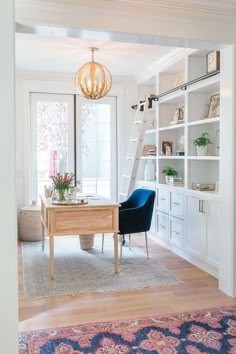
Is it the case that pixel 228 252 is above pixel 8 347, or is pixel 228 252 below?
below

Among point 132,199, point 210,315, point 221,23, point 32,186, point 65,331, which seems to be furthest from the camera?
point 32,186

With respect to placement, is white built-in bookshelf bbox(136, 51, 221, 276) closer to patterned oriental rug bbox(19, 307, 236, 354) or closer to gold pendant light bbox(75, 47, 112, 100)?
gold pendant light bbox(75, 47, 112, 100)

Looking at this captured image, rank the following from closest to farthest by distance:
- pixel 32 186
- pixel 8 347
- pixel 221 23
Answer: pixel 8 347 → pixel 221 23 → pixel 32 186

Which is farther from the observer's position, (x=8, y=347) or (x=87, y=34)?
(x=87, y=34)

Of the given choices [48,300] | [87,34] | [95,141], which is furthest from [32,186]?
[87,34]

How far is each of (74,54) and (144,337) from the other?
3.48 metres

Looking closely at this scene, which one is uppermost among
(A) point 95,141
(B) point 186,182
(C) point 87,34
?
(C) point 87,34

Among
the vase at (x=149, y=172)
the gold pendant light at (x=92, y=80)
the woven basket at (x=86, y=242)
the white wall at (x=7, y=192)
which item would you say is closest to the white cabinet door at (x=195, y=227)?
the woven basket at (x=86, y=242)

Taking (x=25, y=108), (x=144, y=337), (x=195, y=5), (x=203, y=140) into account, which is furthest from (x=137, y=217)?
(x=25, y=108)

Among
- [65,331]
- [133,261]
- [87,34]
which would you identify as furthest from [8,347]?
[133,261]

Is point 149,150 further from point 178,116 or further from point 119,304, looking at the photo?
point 119,304

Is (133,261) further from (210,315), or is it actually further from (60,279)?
(210,315)

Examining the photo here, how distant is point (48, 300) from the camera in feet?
10.2

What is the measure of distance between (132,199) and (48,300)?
1968 millimetres
